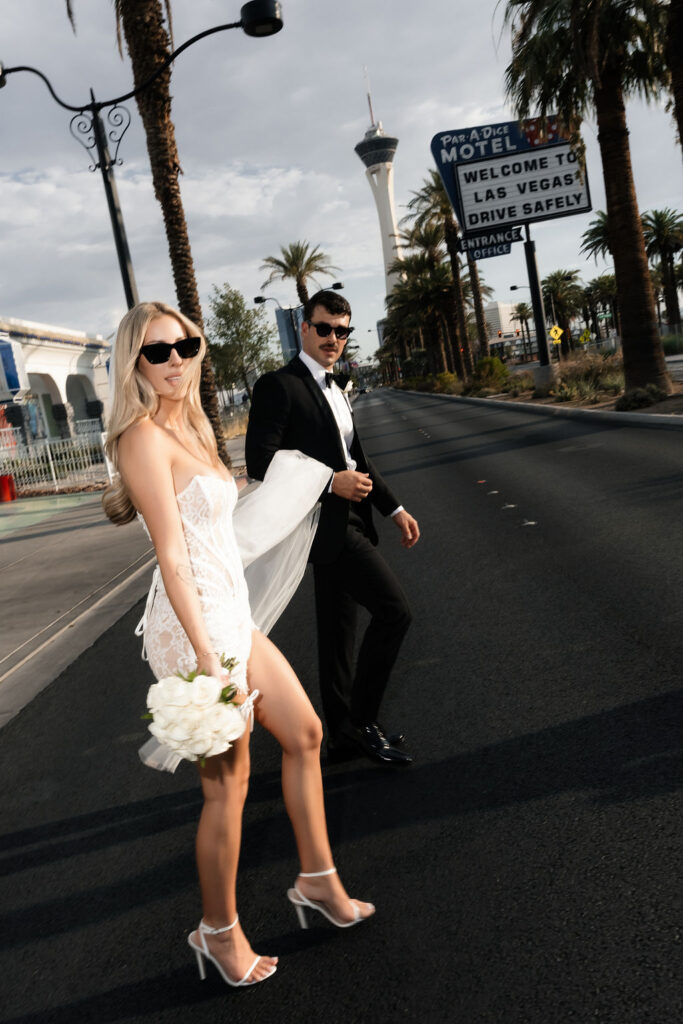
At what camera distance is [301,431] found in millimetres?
3633

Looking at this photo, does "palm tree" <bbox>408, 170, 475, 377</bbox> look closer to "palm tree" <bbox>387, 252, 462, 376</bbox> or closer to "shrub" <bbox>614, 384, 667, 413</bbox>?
"palm tree" <bbox>387, 252, 462, 376</bbox>

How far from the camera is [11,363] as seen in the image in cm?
2859

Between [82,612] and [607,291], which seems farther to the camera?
[607,291]

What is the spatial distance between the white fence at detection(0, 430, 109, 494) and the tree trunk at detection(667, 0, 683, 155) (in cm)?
1534

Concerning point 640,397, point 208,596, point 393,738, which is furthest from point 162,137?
point 208,596

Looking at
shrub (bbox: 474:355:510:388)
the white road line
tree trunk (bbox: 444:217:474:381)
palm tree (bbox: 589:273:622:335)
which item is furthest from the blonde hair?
palm tree (bbox: 589:273:622:335)

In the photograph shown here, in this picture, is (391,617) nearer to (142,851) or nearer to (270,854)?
(270,854)

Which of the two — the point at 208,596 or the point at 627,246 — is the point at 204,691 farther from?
the point at 627,246

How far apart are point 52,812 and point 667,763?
8.92 ft

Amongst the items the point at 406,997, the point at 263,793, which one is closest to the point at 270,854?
the point at 263,793

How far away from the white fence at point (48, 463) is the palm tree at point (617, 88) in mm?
13705

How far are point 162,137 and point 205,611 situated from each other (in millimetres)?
15811

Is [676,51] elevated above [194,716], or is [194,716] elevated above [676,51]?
[676,51]

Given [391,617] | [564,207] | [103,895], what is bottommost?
[103,895]
